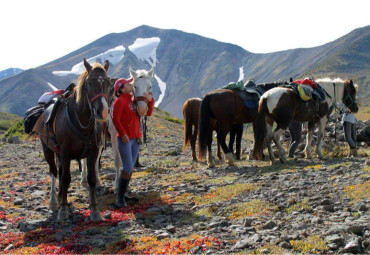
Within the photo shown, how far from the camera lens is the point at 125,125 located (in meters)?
7.41

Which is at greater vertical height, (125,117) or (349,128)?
(125,117)

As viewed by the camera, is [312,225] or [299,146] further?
[299,146]

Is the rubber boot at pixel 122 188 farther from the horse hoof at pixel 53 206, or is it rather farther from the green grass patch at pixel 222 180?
the green grass patch at pixel 222 180

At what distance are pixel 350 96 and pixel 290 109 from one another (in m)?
3.29

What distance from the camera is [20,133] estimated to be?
32.9m

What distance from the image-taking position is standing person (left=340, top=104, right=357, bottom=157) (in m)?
12.1

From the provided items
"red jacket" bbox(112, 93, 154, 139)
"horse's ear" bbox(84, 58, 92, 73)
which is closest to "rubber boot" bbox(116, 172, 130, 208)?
"red jacket" bbox(112, 93, 154, 139)

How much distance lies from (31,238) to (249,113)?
856cm

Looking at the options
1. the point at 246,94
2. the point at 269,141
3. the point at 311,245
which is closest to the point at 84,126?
the point at 311,245

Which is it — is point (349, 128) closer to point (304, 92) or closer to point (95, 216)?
point (304, 92)

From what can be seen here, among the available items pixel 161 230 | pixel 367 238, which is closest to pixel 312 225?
pixel 367 238

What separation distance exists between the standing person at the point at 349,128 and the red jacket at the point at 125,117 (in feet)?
27.0

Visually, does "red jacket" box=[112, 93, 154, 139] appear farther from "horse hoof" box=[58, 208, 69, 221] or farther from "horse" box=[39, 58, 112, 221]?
"horse hoof" box=[58, 208, 69, 221]

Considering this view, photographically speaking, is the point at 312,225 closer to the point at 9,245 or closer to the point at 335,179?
the point at 335,179
